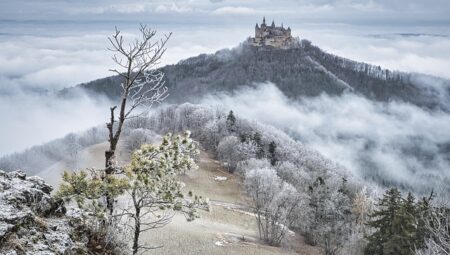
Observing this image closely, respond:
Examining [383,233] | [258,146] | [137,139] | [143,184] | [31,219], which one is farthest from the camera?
[258,146]

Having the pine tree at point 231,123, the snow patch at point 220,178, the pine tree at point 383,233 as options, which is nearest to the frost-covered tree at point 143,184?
the pine tree at point 383,233

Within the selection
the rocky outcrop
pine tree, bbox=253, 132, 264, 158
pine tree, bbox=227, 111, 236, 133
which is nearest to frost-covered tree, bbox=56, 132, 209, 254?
the rocky outcrop

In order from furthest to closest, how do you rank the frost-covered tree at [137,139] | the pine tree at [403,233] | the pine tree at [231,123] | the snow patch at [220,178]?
the pine tree at [231,123]
the frost-covered tree at [137,139]
the snow patch at [220,178]
the pine tree at [403,233]

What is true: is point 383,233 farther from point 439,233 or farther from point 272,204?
point 439,233

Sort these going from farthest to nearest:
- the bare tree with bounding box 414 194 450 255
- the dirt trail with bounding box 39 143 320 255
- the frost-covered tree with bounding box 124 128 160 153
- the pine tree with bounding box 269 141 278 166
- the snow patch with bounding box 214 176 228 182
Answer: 1. the pine tree with bounding box 269 141 278 166
2. the frost-covered tree with bounding box 124 128 160 153
3. the snow patch with bounding box 214 176 228 182
4. the dirt trail with bounding box 39 143 320 255
5. the bare tree with bounding box 414 194 450 255

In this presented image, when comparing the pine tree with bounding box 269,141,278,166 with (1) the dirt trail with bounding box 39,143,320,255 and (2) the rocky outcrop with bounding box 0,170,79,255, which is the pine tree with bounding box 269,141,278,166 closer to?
(1) the dirt trail with bounding box 39,143,320,255

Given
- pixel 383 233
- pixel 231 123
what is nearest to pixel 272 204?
pixel 383 233

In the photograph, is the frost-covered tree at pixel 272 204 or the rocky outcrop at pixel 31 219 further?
the frost-covered tree at pixel 272 204

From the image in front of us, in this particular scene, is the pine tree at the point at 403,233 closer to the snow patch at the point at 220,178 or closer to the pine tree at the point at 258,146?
the snow patch at the point at 220,178
